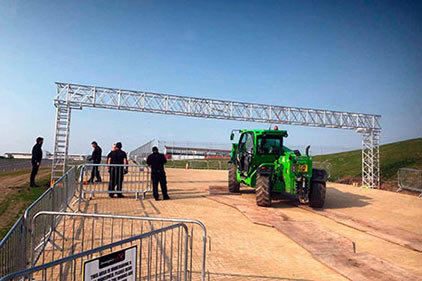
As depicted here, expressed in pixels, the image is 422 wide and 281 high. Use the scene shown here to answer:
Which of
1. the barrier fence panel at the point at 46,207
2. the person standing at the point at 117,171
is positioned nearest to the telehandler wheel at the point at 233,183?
the person standing at the point at 117,171

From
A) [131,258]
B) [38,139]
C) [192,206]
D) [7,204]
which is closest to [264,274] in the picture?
[131,258]

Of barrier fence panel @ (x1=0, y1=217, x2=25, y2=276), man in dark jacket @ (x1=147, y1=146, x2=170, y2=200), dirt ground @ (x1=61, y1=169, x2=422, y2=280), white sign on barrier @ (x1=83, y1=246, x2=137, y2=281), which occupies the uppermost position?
man in dark jacket @ (x1=147, y1=146, x2=170, y2=200)

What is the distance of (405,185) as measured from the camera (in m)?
17.0

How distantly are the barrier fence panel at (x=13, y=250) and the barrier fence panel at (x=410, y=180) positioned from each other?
59.4ft

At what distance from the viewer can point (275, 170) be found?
396 inches

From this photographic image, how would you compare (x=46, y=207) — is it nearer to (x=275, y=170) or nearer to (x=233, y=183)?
(x=275, y=170)

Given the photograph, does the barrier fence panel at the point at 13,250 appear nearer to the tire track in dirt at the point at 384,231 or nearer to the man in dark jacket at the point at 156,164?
the man in dark jacket at the point at 156,164

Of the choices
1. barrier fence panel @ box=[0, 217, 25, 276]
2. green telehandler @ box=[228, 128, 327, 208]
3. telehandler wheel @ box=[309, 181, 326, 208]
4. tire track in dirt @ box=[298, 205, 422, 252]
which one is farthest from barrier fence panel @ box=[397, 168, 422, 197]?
barrier fence panel @ box=[0, 217, 25, 276]

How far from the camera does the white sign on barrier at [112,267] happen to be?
80.8 inches

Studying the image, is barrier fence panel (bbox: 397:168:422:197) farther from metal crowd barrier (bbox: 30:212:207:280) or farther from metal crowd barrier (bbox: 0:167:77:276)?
metal crowd barrier (bbox: 0:167:77:276)

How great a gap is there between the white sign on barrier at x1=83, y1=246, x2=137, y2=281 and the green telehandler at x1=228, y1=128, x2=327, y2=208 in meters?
7.42

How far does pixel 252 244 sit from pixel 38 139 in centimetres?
1007

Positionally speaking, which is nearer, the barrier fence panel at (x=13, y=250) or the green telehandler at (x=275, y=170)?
the barrier fence panel at (x=13, y=250)

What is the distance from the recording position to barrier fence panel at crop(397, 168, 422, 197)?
52.3 feet
